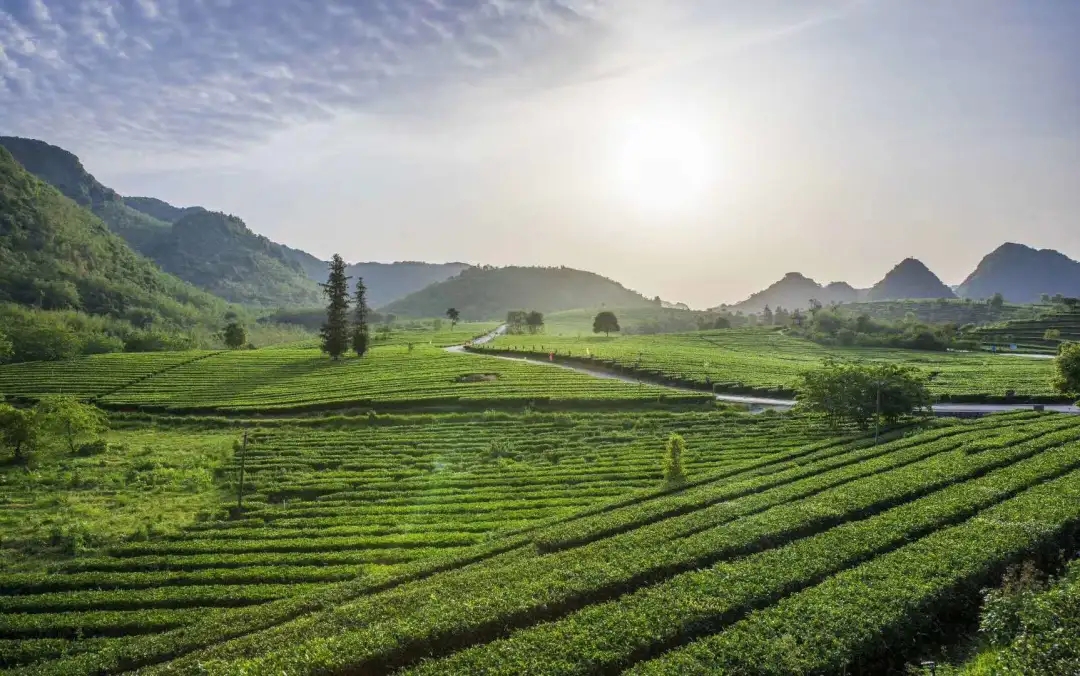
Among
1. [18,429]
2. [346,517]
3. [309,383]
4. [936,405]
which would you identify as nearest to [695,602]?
[346,517]

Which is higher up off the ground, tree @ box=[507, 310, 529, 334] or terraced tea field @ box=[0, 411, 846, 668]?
tree @ box=[507, 310, 529, 334]

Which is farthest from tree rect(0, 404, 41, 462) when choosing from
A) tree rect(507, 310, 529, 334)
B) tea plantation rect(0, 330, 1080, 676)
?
tree rect(507, 310, 529, 334)

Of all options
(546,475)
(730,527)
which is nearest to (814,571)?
(730,527)

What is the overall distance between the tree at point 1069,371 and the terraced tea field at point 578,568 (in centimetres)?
1342

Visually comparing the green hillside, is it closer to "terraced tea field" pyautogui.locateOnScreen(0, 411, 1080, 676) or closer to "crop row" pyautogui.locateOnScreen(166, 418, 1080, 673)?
"terraced tea field" pyautogui.locateOnScreen(0, 411, 1080, 676)

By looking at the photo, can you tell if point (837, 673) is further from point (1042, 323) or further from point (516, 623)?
point (1042, 323)

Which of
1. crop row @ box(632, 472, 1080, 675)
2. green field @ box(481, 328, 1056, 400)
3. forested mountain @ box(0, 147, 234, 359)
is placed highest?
forested mountain @ box(0, 147, 234, 359)

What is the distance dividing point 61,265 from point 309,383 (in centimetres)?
12952

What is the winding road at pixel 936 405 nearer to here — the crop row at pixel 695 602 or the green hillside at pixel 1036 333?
the crop row at pixel 695 602

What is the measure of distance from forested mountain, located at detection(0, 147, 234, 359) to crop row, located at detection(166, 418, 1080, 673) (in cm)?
15070

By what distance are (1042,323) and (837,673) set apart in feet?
520

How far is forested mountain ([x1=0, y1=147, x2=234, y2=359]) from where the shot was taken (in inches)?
5458

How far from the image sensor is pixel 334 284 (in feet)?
308

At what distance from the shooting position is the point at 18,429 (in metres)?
40.7
